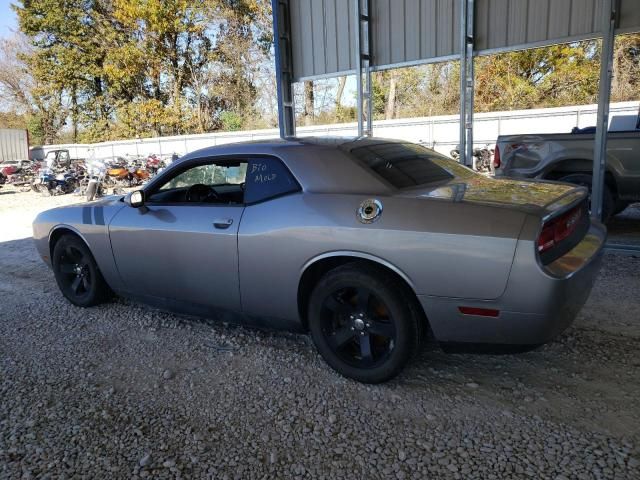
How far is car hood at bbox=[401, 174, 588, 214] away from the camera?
9.21 feet

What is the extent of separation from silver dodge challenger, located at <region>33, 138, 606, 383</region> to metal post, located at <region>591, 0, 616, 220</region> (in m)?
3.41

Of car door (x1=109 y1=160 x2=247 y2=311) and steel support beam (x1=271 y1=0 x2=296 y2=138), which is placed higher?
steel support beam (x1=271 y1=0 x2=296 y2=138)

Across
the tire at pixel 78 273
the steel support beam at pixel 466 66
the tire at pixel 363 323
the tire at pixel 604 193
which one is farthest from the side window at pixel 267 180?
the tire at pixel 604 193

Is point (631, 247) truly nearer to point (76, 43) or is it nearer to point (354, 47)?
point (354, 47)

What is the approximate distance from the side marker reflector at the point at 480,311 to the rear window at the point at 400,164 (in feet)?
2.93

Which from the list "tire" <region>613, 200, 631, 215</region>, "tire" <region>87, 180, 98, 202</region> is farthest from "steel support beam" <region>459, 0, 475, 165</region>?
"tire" <region>87, 180, 98, 202</region>

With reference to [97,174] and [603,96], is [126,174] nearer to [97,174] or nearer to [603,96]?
[97,174]

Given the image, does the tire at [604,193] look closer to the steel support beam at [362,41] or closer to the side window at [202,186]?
the steel support beam at [362,41]

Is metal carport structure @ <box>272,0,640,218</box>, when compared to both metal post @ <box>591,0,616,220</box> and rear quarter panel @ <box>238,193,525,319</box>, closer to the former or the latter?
metal post @ <box>591,0,616,220</box>

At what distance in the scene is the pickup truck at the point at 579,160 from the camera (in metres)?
7.15

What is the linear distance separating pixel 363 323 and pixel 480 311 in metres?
0.72

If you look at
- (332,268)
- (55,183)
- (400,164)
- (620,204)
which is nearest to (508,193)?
(400,164)

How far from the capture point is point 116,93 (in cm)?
3334

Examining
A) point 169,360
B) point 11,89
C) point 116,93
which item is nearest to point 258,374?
point 169,360
